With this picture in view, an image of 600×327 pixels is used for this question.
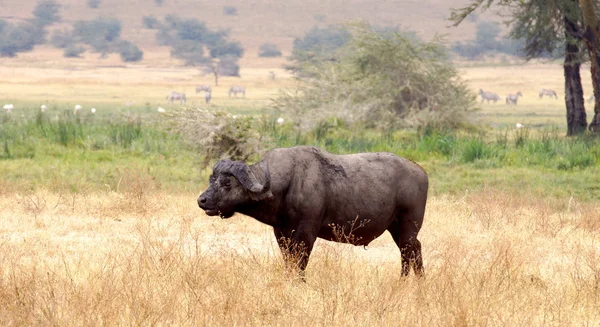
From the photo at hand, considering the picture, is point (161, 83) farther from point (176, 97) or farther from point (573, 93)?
point (573, 93)

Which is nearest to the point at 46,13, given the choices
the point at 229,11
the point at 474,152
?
the point at 229,11

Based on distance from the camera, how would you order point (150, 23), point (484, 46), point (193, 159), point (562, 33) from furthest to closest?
1. point (150, 23)
2. point (484, 46)
3. point (562, 33)
4. point (193, 159)

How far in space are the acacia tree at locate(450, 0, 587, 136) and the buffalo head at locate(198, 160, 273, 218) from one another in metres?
17.6

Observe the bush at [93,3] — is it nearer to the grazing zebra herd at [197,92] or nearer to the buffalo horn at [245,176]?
the grazing zebra herd at [197,92]

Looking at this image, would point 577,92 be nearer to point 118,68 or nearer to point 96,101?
point 96,101

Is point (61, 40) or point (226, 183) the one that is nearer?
point (226, 183)

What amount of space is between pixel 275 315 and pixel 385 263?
261 cm

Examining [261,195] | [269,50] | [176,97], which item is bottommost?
[269,50]

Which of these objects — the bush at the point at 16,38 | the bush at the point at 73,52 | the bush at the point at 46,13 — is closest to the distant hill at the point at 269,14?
the bush at the point at 46,13

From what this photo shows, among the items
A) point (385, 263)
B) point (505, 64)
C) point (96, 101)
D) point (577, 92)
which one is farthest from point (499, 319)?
point (505, 64)

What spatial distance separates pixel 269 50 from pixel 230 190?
355ft

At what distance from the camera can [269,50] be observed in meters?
115

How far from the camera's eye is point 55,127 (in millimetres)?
20047

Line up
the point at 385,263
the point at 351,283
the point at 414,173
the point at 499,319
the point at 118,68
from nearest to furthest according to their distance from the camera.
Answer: the point at 499,319 < the point at 351,283 < the point at 414,173 < the point at 385,263 < the point at 118,68
